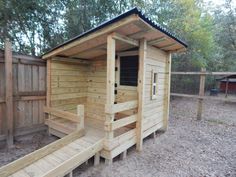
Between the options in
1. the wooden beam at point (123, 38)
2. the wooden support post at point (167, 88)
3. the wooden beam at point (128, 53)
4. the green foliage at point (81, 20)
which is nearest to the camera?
the wooden beam at point (123, 38)

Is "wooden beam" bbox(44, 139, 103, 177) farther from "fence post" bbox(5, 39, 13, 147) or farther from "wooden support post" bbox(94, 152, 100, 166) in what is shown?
"fence post" bbox(5, 39, 13, 147)

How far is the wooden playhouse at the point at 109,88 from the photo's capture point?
2828mm

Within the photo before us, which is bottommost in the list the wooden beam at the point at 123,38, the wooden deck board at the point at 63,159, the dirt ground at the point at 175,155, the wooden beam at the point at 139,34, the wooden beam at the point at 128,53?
the dirt ground at the point at 175,155

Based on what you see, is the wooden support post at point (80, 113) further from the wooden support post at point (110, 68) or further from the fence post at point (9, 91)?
the fence post at point (9, 91)

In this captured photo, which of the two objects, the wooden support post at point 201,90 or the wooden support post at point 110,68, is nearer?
the wooden support post at point 110,68

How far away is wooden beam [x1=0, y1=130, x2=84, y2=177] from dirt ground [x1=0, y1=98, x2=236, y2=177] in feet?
1.88

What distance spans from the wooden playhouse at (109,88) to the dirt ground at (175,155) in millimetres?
268

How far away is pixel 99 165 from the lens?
3.07m

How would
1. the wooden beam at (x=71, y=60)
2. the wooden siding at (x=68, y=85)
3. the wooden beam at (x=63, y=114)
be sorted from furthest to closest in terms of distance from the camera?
the wooden siding at (x=68, y=85) < the wooden beam at (x=71, y=60) < the wooden beam at (x=63, y=114)

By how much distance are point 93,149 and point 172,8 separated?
27.1ft

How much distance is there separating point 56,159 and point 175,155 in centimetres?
244

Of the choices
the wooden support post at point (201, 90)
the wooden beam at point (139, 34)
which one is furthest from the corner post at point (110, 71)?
the wooden support post at point (201, 90)

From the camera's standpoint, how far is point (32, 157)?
2596 millimetres

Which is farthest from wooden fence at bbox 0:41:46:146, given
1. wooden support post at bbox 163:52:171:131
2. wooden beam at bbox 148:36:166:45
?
wooden support post at bbox 163:52:171:131
